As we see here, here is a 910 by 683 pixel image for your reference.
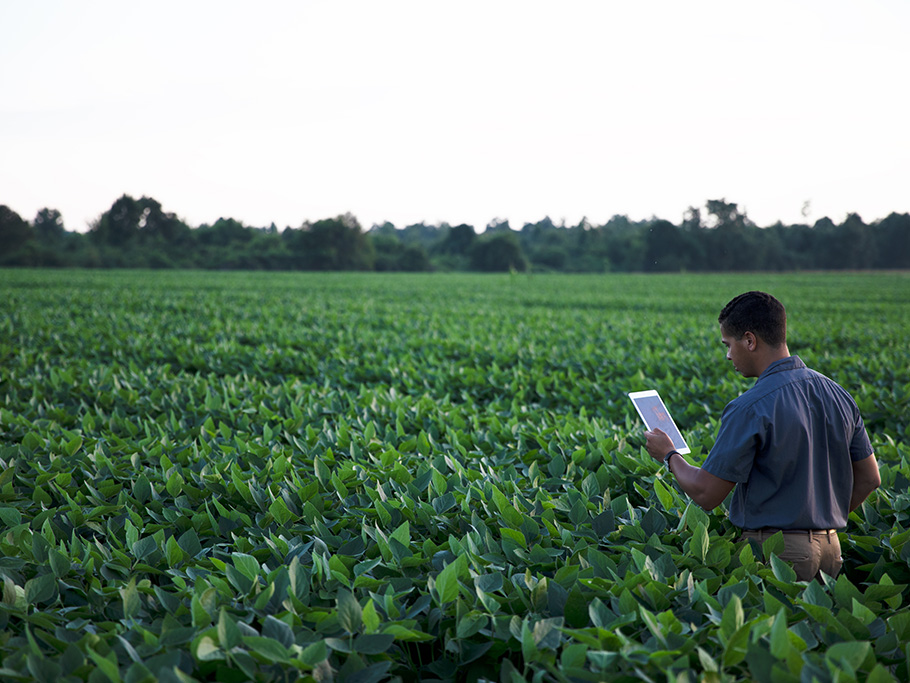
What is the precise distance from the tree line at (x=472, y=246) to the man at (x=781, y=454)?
6596cm

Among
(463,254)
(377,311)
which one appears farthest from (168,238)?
(377,311)

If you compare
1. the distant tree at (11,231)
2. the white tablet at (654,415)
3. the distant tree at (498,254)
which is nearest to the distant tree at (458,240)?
the distant tree at (498,254)

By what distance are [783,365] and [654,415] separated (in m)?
0.55

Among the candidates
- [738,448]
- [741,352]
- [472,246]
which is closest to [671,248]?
[472,246]

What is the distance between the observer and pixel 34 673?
57.9 inches

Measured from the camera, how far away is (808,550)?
2303 mm

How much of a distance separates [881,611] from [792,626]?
1.48 feet

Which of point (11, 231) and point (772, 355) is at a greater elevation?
point (11, 231)

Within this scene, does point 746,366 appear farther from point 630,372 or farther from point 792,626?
point 630,372

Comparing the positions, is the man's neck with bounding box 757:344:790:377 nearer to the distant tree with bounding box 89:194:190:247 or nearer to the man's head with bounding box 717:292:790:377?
the man's head with bounding box 717:292:790:377

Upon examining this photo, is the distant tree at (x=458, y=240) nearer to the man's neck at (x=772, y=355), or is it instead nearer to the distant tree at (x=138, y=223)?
the distant tree at (x=138, y=223)

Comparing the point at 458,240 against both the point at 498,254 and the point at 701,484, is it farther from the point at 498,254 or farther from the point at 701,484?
the point at 701,484


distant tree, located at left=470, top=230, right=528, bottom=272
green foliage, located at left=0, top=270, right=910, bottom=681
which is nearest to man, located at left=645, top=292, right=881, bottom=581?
green foliage, located at left=0, top=270, right=910, bottom=681

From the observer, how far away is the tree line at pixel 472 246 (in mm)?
69438
